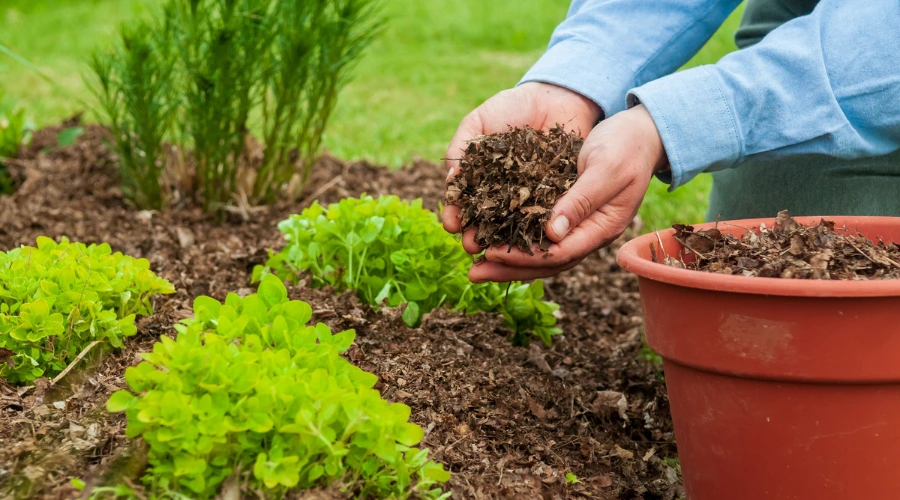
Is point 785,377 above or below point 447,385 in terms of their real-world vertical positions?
above

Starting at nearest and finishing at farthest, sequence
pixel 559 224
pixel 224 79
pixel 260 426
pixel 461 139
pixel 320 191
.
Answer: pixel 260 426
pixel 559 224
pixel 461 139
pixel 224 79
pixel 320 191

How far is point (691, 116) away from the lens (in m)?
1.74

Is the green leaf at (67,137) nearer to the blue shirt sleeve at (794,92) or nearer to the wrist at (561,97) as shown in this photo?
the wrist at (561,97)

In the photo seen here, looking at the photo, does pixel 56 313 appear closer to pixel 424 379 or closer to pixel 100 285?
pixel 100 285

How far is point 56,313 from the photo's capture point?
67.8 inches

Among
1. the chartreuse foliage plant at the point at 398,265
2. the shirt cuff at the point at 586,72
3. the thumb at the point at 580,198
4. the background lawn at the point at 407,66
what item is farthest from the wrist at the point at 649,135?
the background lawn at the point at 407,66

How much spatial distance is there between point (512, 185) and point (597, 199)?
7.4 inches

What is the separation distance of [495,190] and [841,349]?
2.48 ft

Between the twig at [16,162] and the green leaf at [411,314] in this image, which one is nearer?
the green leaf at [411,314]

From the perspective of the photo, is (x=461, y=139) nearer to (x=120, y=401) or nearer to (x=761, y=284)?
(x=761, y=284)

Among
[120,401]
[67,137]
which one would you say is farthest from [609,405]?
[67,137]

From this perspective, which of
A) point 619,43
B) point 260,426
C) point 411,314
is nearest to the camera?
point 260,426

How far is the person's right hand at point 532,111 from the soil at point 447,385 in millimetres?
511

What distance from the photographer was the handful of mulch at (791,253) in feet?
4.87
